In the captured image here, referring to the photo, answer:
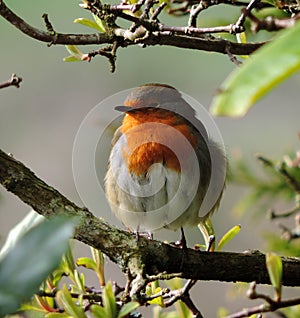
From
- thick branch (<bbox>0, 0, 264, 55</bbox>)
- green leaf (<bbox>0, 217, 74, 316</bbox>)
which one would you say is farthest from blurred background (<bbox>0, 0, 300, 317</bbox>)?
green leaf (<bbox>0, 217, 74, 316</bbox>)

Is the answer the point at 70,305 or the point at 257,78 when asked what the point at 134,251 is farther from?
the point at 257,78

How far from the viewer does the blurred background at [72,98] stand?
130 inches

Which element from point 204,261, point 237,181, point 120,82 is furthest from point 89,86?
point 204,261

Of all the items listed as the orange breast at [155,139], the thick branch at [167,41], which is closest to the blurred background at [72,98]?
the orange breast at [155,139]

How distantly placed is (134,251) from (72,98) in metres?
3.01

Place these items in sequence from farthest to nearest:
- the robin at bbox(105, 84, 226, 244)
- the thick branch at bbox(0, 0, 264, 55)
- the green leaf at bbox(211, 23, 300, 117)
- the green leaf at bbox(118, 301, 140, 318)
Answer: the robin at bbox(105, 84, 226, 244) < the thick branch at bbox(0, 0, 264, 55) < the green leaf at bbox(118, 301, 140, 318) < the green leaf at bbox(211, 23, 300, 117)

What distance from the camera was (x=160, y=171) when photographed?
141cm

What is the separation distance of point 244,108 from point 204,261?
63 cm

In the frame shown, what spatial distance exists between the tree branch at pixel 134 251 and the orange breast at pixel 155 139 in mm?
469

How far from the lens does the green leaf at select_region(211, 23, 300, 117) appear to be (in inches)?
13.1

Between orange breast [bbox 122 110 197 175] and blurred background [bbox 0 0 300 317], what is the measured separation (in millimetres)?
1612

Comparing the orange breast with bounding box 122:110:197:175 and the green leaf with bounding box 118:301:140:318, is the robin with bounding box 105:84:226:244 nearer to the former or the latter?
the orange breast with bounding box 122:110:197:175

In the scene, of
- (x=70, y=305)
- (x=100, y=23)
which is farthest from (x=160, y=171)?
(x=70, y=305)

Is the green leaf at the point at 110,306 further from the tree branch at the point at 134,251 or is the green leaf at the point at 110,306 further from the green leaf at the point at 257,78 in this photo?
the green leaf at the point at 257,78
